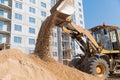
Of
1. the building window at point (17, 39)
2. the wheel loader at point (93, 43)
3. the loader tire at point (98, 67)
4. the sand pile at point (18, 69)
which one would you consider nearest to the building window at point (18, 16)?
the building window at point (17, 39)

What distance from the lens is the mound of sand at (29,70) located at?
4.82 metres

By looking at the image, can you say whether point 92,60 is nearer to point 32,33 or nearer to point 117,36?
point 117,36

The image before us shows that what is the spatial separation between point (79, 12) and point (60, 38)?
12.6 meters

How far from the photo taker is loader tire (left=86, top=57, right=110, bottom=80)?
32.7ft

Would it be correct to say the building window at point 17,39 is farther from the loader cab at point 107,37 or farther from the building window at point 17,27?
the loader cab at point 107,37

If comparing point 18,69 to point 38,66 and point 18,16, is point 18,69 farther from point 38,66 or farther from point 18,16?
point 18,16

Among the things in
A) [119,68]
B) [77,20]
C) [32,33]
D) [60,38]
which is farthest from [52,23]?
[77,20]

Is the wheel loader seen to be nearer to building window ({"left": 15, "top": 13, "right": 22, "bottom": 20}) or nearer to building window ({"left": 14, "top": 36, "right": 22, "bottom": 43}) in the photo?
building window ({"left": 14, "top": 36, "right": 22, "bottom": 43})

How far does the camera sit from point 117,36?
1303cm

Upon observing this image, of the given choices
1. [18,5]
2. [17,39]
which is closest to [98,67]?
[17,39]

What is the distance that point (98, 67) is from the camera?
10.6 m

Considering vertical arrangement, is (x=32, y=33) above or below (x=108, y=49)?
above

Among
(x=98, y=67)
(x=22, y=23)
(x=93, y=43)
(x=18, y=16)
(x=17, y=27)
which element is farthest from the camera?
(x=22, y=23)

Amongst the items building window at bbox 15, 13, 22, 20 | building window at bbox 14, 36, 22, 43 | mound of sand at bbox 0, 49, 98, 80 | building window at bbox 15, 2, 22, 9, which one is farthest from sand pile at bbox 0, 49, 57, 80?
building window at bbox 15, 2, 22, 9
